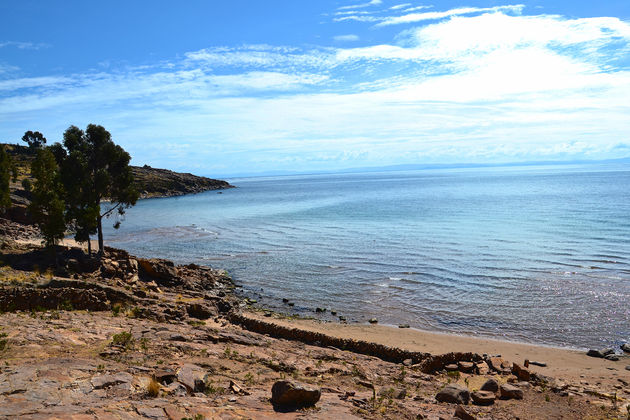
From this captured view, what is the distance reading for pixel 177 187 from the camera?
19412 centimetres

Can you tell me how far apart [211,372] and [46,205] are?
23885 millimetres

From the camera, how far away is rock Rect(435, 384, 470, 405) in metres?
13.7

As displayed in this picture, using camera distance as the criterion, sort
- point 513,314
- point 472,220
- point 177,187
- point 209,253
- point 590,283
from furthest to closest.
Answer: point 177,187 < point 472,220 < point 209,253 < point 590,283 < point 513,314

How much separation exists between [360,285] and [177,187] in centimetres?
17159

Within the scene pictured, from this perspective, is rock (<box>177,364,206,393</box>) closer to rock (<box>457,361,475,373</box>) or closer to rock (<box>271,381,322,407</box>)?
rock (<box>271,381,322,407</box>)

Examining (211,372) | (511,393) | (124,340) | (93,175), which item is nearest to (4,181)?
(93,175)

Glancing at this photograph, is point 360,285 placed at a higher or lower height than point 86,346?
lower

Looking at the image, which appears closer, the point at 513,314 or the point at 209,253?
the point at 513,314

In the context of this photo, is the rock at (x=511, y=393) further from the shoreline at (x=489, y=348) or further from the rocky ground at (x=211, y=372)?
the shoreline at (x=489, y=348)

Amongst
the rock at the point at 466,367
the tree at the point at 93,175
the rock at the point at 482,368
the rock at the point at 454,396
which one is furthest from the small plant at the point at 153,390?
the tree at the point at 93,175

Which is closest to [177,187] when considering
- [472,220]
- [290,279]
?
[472,220]

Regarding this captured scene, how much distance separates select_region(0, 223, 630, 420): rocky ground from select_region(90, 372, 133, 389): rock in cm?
3

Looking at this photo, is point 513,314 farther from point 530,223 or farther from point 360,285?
point 530,223

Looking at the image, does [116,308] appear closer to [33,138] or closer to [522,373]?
[522,373]
